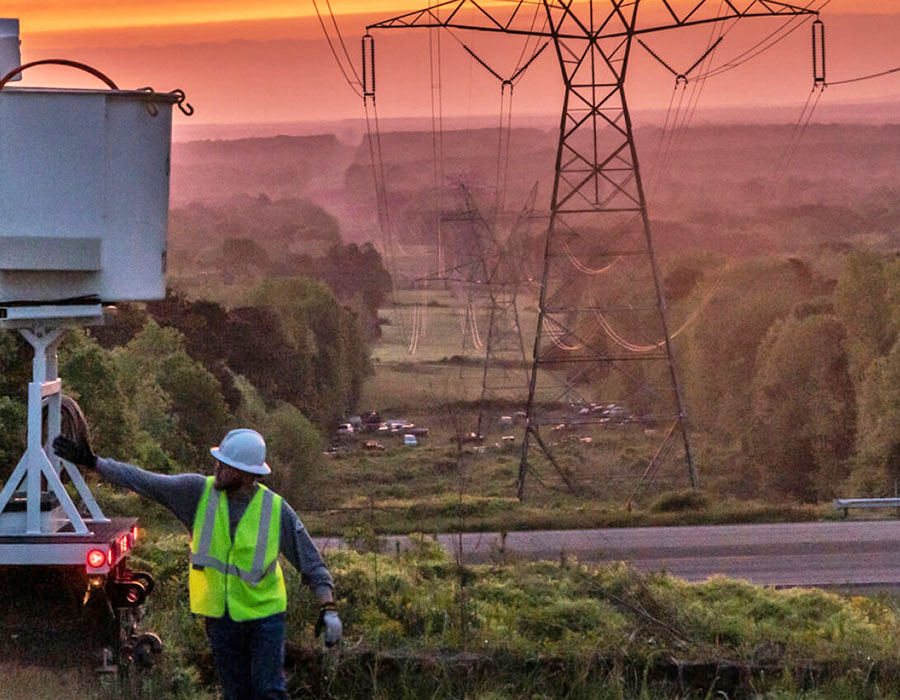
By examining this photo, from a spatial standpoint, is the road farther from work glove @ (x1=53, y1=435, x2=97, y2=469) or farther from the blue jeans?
work glove @ (x1=53, y1=435, x2=97, y2=469)

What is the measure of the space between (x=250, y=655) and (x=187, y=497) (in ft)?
2.43

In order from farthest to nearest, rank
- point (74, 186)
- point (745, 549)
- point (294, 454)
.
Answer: point (294, 454) → point (745, 549) → point (74, 186)

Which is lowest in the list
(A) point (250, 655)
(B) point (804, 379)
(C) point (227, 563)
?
(B) point (804, 379)

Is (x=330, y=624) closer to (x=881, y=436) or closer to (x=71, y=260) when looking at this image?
(x=71, y=260)

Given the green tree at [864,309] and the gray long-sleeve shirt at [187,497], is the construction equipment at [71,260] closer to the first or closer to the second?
the gray long-sleeve shirt at [187,497]

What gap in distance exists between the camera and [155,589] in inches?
345

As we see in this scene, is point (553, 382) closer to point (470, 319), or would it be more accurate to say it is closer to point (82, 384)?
point (470, 319)

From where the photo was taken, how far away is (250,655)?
579 cm

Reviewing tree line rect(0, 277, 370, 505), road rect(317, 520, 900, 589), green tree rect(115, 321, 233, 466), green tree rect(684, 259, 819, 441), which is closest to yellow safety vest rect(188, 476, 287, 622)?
tree line rect(0, 277, 370, 505)

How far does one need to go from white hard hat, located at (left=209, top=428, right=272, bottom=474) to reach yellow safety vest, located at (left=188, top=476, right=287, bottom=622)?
195mm

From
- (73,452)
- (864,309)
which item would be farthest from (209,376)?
(73,452)

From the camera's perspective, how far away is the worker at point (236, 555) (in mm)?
5641

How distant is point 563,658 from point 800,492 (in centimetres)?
4397

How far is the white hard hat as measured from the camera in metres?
5.61
